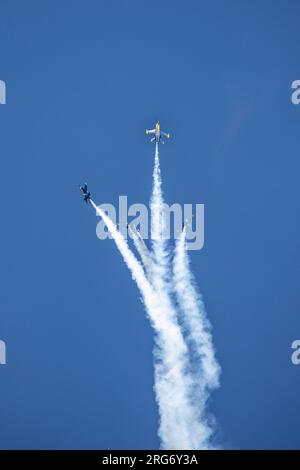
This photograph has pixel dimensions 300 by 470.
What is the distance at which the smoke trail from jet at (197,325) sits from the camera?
60.0m

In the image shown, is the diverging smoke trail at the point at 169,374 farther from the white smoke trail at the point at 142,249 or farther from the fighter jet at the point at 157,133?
the fighter jet at the point at 157,133

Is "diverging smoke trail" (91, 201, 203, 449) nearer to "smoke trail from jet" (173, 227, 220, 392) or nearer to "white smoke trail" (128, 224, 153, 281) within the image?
"white smoke trail" (128, 224, 153, 281)

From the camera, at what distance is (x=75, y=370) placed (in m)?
69.6

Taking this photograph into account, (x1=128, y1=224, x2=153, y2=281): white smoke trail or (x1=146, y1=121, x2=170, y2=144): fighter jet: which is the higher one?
(x1=146, y1=121, x2=170, y2=144): fighter jet

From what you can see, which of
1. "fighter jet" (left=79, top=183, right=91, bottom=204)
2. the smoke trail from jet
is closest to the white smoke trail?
the smoke trail from jet

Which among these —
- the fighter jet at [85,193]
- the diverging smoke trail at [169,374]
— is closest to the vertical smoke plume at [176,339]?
the diverging smoke trail at [169,374]

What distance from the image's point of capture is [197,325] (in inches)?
2411

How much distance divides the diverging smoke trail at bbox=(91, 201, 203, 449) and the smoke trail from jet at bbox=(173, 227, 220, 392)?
1368 millimetres

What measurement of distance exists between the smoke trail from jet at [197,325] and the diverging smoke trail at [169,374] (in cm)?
137

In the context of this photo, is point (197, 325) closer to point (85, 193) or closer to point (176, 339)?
point (176, 339)

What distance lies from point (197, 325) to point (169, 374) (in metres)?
5.40

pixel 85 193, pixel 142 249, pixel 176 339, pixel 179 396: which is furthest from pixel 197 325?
pixel 85 193

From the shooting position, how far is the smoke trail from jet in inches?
2362
